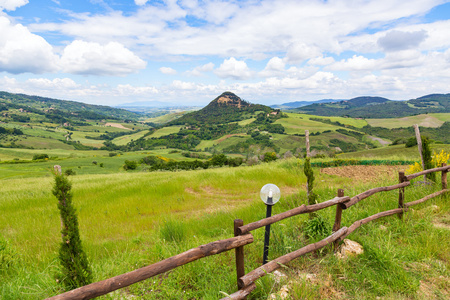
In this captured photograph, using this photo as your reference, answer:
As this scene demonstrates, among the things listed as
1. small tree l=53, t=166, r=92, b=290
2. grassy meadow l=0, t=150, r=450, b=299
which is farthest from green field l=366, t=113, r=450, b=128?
small tree l=53, t=166, r=92, b=290

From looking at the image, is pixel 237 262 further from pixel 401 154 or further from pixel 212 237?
pixel 401 154

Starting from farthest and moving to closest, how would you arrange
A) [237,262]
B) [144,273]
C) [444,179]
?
1. [444,179]
2. [237,262]
3. [144,273]

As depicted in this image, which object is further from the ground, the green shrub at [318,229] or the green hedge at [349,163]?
the green shrub at [318,229]

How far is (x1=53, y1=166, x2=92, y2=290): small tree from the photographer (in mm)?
2941

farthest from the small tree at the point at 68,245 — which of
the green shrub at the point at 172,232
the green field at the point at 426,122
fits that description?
the green field at the point at 426,122

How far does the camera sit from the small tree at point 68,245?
294 cm

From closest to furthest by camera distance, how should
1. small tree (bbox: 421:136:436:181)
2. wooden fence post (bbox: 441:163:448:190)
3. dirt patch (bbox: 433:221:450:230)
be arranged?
dirt patch (bbox: 433:221:450:230) < wooden fence post (bbox: 441:163:448:190) < small tree (bbox: 421:136:436:181)

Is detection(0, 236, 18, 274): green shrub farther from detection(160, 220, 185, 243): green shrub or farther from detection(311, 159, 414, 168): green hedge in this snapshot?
detection(311, 159, 414, 168): green hedge

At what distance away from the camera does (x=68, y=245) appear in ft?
9.80

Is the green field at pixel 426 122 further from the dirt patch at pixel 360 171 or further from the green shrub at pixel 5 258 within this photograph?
the green shrub at pixel 5 258

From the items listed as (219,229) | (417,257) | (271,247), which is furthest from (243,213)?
(417,257)

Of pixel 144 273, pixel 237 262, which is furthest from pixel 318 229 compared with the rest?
pixel 144 273

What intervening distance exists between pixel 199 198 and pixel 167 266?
29.1 feet

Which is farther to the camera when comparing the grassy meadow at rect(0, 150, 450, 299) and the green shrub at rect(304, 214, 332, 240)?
the green shrub at rect(304, 214, 332, 240)
